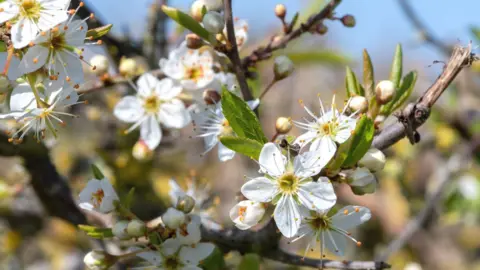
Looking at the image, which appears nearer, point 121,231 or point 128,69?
point 121,231

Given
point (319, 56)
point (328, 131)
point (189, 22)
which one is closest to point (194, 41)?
point (189, 22)

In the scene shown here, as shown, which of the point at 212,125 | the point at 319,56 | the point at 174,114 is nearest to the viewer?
the point at 212,125

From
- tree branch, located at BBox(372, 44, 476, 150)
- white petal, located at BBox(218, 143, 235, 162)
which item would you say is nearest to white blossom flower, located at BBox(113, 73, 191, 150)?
white petal, located at BBox(218, 143, 235, 162)

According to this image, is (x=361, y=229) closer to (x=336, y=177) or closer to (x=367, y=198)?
(x=367, y=198)

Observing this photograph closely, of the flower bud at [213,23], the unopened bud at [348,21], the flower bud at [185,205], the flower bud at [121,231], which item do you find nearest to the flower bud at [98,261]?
the flower bud at [121,231]

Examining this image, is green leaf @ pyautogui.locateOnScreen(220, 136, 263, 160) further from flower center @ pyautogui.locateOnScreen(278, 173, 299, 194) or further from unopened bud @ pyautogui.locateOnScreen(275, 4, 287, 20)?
unopened bud @ pyautogui.locateOnScreen(275, 4, 287, 20)

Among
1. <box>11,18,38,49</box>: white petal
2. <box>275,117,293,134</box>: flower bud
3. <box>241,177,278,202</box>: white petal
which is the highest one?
<box>11,18,38,49</box>: white petal

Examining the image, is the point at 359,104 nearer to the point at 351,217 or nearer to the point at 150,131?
the point at 351,217
